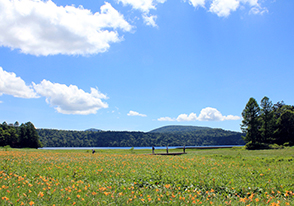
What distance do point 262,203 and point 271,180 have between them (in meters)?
4.28

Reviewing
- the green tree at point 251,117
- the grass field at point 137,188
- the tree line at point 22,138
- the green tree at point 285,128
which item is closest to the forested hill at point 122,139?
the tree line at point 22,138

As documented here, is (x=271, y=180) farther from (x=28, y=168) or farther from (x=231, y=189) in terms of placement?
(x=28, y=168)

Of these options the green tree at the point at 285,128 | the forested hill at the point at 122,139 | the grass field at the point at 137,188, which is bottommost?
the forested hill at the point at 122,139

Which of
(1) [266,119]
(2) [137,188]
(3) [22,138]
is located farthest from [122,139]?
(2) [137,188]

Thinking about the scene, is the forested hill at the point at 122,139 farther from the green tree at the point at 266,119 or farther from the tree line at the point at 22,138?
the green tree at the point at 266,119

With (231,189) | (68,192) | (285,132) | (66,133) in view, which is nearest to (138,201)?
(68,192)

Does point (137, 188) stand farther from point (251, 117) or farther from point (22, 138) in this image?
point (22, 138)

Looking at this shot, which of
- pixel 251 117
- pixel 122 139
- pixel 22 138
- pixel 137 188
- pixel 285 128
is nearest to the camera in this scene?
pixel 137 188

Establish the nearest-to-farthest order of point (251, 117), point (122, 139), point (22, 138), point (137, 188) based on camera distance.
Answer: point (137, 188) < point (251, 117) < point (22, 138) < point (122, 139)

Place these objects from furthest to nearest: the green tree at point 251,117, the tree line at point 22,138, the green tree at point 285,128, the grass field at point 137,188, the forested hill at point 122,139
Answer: the forested hill at point 122,139 < the tree line at point 22,138 < the green tree at point 285,128 < the green tree at point 251,117 < the grass field at point 137,188

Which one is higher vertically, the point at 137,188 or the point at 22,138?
the point at 137,188

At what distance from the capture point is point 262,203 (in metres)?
6.41

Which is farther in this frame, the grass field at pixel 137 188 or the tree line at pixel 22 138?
the tree line at pixel 22 138

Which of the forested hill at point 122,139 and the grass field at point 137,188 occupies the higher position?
the grass field at point 137,188
